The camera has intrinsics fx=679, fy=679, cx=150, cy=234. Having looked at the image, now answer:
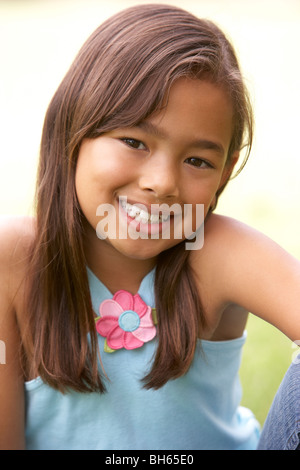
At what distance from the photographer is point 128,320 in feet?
4.66

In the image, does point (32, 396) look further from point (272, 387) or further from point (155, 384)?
point (272, 387)

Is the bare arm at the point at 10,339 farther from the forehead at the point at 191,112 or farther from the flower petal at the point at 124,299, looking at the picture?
the forehead at the point at 191,112

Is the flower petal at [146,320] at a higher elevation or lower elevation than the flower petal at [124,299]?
lower

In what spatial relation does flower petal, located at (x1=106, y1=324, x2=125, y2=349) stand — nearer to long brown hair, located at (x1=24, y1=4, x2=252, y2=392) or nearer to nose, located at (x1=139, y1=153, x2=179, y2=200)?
long brown hair, located at (x1=24, y1=4, x2=252, y2=392)

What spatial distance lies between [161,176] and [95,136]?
16cm

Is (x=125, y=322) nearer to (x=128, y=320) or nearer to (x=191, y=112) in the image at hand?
(x=128, y=320)

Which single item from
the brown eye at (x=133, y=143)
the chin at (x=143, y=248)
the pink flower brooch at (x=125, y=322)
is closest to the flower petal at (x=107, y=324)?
the pink flower brooch at (x=125, y=322)

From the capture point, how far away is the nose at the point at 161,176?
1227mm

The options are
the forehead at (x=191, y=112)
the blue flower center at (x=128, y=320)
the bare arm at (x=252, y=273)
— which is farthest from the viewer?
the blue flower center at (x=128, y=320)

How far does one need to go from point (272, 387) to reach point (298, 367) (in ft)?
3.16

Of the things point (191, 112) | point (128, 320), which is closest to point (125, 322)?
point (128, 320)

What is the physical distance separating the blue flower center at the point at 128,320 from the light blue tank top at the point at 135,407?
4 cm

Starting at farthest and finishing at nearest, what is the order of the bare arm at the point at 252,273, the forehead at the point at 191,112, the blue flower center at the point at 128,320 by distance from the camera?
the blue flower center at the point at 128,320, the bare arm at the point at 252,273, the forehead at the point at 191,112

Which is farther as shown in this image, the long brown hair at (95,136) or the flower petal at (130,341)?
the flower petal at (130,341)
